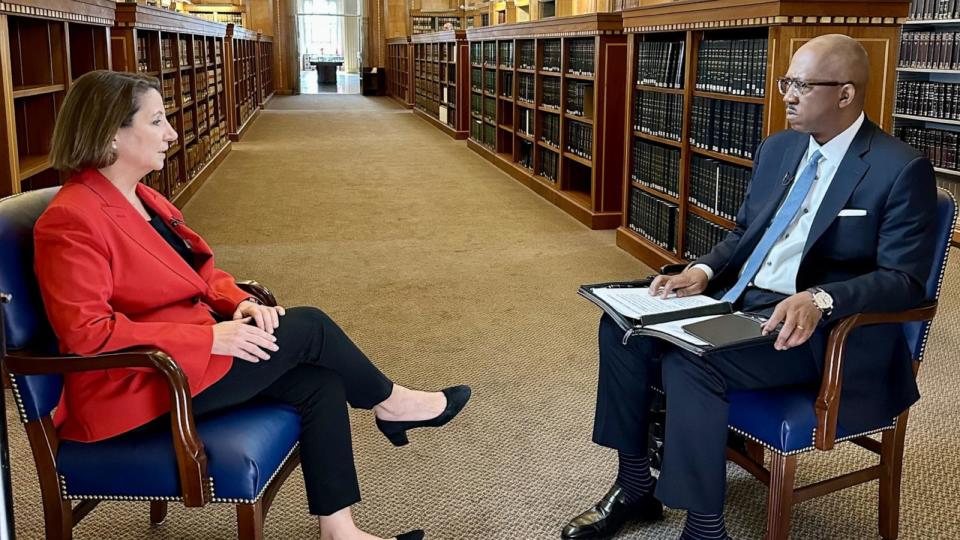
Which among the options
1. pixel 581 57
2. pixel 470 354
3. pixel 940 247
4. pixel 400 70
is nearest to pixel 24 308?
pixel 940 247

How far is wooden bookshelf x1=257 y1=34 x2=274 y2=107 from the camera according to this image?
18050 millimetres

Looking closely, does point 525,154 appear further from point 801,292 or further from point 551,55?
point 801,292

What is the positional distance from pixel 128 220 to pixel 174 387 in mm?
400

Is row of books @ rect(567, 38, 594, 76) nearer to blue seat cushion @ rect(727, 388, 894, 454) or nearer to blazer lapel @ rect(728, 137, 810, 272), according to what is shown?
blazer lapel @ rect(728, 137, 810, 272)

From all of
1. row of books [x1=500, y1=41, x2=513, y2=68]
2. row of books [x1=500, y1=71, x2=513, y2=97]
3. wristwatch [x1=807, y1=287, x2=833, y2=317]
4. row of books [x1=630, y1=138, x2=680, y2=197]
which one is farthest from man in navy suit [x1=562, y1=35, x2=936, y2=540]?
row of books [x1=500, y1=71, x2=513, y2=97]

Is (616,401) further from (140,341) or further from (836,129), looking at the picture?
(140,341)

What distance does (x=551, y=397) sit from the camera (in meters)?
3.36

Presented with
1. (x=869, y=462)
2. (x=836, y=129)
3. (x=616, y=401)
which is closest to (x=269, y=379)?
(x=616, y=401)

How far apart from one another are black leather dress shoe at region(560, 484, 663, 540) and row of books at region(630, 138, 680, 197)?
9.66 feet

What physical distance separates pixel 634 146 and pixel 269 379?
4.00 metres

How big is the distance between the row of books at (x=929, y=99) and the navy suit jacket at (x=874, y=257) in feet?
14.9

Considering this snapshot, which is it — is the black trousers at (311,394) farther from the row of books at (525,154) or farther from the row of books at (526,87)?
the row of books at (525,154)

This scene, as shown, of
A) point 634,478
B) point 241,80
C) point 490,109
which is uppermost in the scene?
point 241,80

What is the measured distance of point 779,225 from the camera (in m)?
2.33
